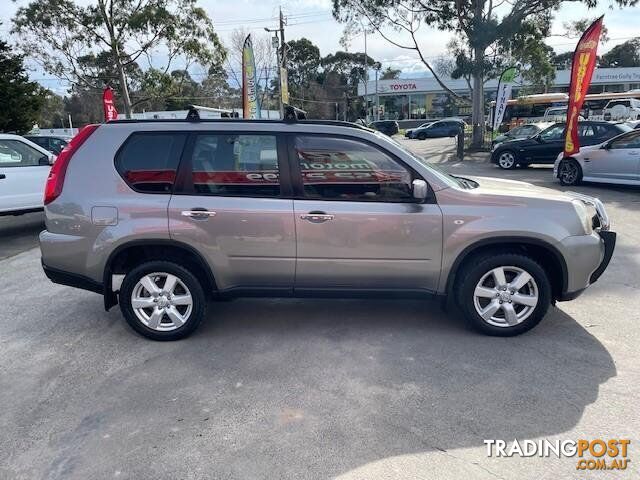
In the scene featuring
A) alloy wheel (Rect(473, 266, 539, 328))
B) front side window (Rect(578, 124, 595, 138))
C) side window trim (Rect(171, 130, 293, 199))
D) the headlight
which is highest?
front side window (Rect(578, 124, 595, 138))

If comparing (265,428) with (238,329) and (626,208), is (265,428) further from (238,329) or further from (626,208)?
(626,208)

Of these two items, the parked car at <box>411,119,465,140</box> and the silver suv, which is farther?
the parked car at <box>411,119,465,140</box>

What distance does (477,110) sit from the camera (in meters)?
23.1

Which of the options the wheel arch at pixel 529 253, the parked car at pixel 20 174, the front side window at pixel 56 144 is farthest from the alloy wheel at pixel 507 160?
the front side window at pixel 56 144

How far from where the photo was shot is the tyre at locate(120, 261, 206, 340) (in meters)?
4.04

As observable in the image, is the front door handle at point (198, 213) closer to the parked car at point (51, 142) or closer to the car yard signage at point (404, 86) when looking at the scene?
the parked car at point (51, 142)

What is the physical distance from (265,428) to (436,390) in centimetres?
119

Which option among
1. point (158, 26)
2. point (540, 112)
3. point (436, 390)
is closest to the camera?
point (436, 390)

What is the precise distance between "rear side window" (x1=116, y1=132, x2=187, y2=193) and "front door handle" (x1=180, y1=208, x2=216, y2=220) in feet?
0.85

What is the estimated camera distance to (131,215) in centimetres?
394

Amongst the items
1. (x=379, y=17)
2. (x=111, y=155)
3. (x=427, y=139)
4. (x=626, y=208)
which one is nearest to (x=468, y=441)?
(x=111, y=155)

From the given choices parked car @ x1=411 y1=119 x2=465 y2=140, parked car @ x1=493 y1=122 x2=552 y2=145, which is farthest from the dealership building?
parked car @ x1=493 y1=122 x2=552 y2=145

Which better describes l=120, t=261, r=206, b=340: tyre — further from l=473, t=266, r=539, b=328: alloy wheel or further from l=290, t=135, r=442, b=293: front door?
l=473, t=266, r=539, b=328: alloy wheel

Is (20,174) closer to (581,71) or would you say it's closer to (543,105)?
(581,71)
